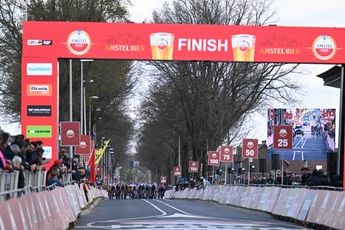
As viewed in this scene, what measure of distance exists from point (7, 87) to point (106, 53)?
76.7 ft

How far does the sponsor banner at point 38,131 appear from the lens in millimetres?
27641

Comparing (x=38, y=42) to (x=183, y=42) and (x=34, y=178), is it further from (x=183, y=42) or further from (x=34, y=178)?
(x=34, y=178)

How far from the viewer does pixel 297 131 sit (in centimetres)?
6406

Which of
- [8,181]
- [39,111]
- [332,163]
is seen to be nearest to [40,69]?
Answer: [39,111]

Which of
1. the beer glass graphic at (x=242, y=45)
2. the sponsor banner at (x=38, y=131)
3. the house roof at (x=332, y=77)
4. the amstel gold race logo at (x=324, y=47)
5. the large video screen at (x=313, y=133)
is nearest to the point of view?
the sponsor banner at (x=38, y=131)

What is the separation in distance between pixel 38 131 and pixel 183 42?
21.1 ft

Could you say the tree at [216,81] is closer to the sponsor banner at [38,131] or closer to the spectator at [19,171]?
the sponsor banner at [38,131]

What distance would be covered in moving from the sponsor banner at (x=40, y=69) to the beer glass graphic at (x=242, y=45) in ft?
23.0

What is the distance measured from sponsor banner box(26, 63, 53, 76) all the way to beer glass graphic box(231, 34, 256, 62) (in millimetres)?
6998

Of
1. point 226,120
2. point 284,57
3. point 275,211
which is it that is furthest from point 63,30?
point 226,120

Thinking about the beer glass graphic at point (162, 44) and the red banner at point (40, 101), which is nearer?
the red banner at point (40, 101)

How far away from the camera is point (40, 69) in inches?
1095

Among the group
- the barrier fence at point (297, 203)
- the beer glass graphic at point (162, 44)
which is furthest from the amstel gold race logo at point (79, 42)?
the barrier fence at point (297, 203)

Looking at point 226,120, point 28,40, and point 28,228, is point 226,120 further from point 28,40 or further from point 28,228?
point 28,228
